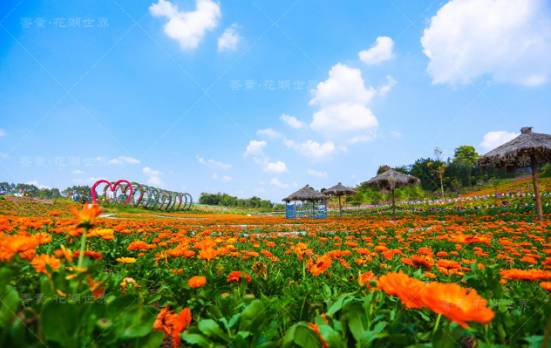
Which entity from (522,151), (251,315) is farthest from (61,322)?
(522,151)

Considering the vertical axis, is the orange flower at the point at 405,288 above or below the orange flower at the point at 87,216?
below

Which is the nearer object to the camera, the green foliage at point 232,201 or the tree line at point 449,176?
→ the tree line at point 449,176

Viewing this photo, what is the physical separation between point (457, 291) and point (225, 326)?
0.73 m

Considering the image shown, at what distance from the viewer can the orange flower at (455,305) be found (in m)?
0.48

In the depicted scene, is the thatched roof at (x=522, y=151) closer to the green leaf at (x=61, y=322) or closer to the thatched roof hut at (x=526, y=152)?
the thatched roof hut at (x=526, y=152)

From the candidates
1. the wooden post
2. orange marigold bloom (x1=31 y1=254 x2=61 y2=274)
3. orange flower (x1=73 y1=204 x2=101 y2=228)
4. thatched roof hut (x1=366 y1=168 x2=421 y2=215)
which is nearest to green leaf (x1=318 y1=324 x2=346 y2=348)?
orange flower (x1=73 y1=204 x2=101 y2=228)

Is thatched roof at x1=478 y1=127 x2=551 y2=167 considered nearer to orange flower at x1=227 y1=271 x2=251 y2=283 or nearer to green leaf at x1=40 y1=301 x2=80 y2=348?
orange flower at x1=227 y1=271 x2=251 y2=283

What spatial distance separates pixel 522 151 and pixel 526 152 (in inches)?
5.9

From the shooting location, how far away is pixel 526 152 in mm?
9172

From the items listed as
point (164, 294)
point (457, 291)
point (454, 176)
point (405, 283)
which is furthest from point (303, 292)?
point (454, 176)

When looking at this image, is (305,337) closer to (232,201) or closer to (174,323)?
(174,323)

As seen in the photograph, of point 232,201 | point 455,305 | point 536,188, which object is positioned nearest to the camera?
point 455,305

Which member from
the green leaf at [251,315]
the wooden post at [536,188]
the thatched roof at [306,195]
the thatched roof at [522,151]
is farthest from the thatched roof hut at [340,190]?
the green leaf at [251,315]

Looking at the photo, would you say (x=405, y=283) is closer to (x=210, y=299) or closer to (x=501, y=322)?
(x=501, y=322)
